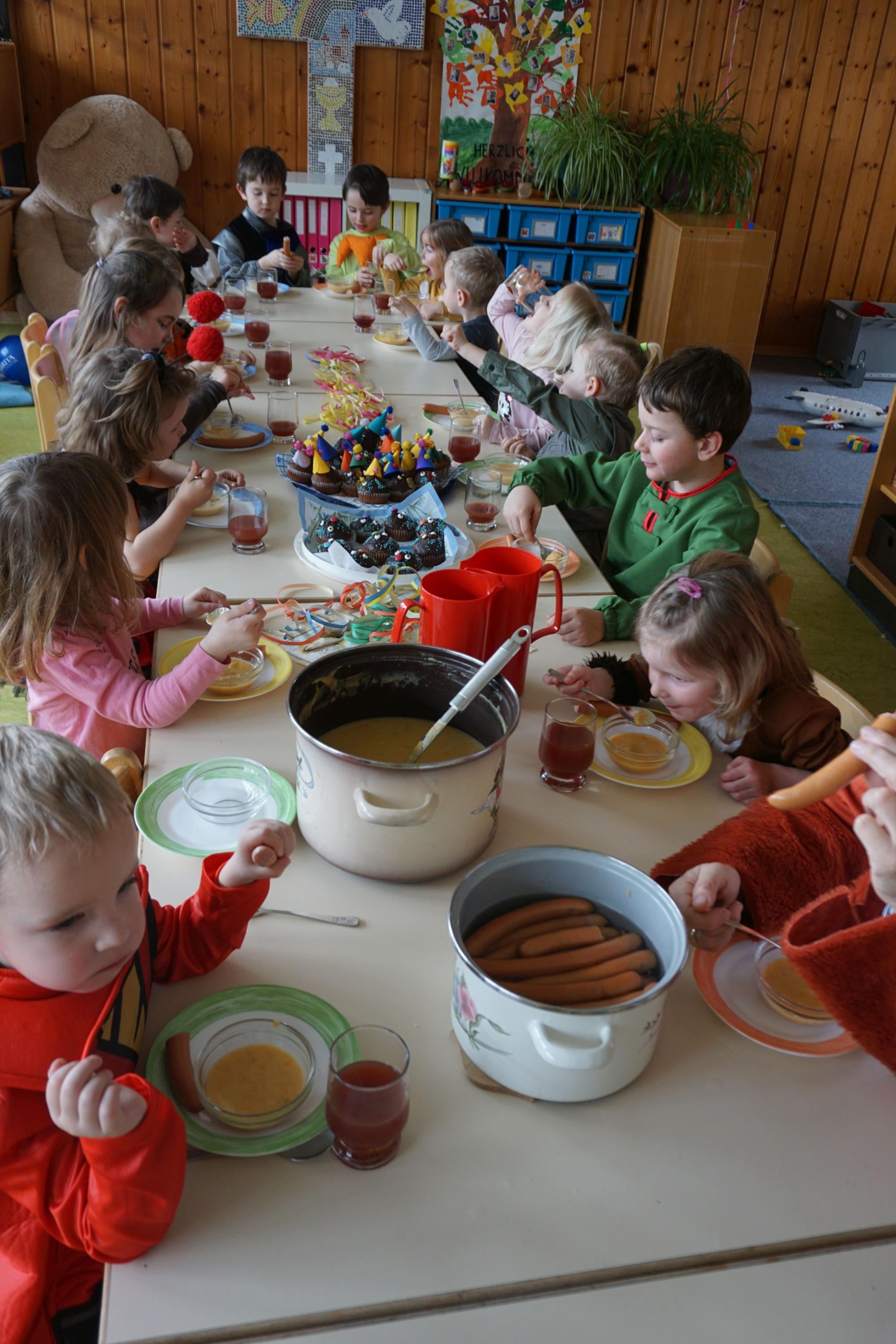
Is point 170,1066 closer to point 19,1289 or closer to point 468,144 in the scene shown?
point 19,1289

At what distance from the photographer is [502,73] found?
18.1 feet

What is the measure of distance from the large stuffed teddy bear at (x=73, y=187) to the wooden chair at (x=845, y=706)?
180 inches

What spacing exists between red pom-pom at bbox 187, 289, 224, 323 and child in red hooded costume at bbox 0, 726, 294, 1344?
2.58 meters

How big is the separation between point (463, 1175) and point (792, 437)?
4740 millimetres

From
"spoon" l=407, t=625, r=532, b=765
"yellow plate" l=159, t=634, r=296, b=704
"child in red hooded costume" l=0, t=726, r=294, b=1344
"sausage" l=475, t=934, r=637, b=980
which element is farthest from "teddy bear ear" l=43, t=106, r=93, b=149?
"sausage" l=475, t=934, r=637, b=980

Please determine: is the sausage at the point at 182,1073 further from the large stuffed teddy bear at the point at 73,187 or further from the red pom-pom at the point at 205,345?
the large stuffed teddy bear at the point at 73,187

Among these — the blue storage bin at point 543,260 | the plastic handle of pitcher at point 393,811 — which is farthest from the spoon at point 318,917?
the blue storage bin at point 543,260

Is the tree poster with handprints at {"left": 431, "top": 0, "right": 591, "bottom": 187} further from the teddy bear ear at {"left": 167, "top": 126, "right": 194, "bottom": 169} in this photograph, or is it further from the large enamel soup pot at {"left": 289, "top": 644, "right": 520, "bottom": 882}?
the large enamel soup pot at {"left": 289, "top": 644, "right": 520, "bottom": 882}

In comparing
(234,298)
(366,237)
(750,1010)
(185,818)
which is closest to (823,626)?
(234,298)

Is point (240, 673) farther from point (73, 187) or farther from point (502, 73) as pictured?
point (502, 73)

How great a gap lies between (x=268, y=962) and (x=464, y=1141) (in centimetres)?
29

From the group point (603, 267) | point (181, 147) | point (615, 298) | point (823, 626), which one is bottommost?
point (823, 626)

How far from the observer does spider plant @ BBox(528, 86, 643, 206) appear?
5484 millimetres

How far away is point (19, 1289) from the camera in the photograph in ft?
3.06
